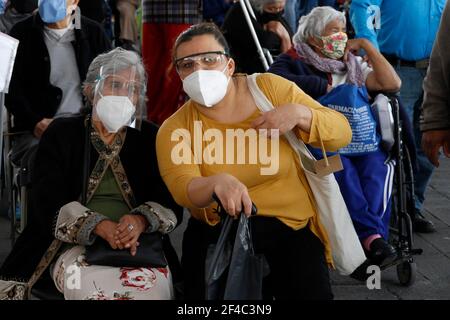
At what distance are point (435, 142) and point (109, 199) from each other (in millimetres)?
1326

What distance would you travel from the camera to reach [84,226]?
11.3 ft

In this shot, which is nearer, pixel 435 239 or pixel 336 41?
pixel 336 41

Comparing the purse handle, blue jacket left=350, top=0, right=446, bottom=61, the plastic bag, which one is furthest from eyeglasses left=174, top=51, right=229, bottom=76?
blue jacket left=350, top=0, right=446, bottom=61

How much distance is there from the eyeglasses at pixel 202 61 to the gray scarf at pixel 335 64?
148 centimetres

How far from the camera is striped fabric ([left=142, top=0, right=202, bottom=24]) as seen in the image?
24.9 feet

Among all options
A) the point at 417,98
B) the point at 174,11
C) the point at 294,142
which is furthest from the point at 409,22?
the point at 294,142

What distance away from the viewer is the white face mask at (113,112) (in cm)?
368

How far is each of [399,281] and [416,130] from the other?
1721 millimetres

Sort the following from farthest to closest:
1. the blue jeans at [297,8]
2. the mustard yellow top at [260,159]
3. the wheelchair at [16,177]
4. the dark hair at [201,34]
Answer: the blue jeans at [297,8]
the wheelchair at [16,177]
the dark hair at [201,34]
the mustard yellow top at [260,159]

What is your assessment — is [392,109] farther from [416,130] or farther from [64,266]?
[64,266]

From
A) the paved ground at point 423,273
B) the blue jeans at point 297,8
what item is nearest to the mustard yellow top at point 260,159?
the paved ground at point 423,273

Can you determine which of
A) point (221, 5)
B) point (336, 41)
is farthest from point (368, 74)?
point (221, 5)

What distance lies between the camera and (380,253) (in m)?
4.65

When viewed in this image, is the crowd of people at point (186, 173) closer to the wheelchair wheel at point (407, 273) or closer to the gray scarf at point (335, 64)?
the gray scarf at point (335, 64)
